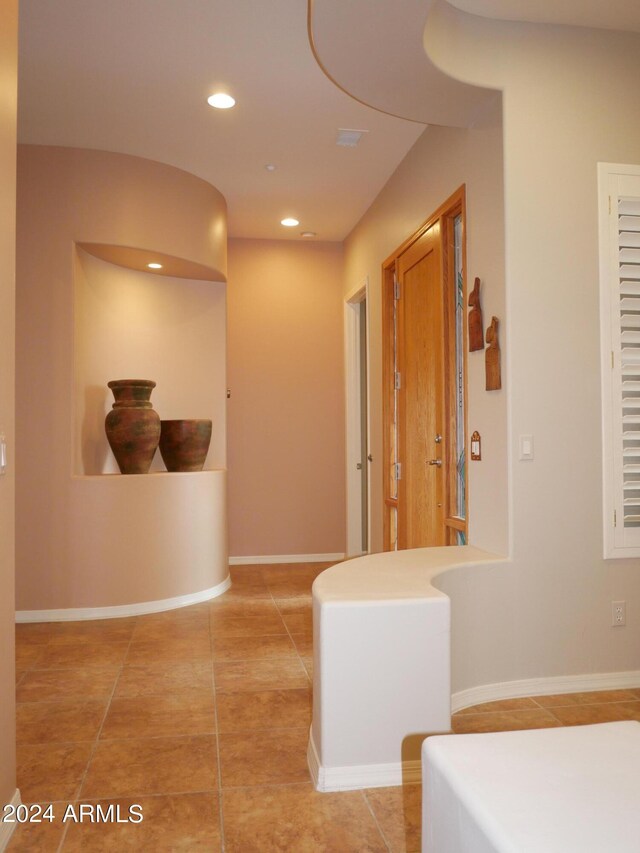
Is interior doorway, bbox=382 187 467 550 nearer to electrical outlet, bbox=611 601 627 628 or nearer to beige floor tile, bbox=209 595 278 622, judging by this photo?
electrical outlet, bbox=611 601 627 628

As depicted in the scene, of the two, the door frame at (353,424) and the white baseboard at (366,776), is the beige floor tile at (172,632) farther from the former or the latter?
the door frame at (353,424)

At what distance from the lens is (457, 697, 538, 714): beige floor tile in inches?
107

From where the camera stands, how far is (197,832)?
75.2 inches

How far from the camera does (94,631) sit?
396 cm

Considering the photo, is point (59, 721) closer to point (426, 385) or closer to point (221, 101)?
point (426, 385)

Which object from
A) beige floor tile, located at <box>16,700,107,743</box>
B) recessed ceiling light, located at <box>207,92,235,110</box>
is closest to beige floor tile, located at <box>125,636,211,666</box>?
beige floor tile, located at <box>16,700,107,743</box>

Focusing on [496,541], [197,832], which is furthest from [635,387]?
[197,832]

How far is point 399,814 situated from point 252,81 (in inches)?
128

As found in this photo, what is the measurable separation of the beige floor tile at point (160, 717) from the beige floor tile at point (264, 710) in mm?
56

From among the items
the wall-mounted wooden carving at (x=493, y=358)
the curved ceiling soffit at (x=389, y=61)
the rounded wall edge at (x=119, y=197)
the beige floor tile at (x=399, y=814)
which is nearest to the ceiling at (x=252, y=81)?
the curved ceiling soffit at (x=389, y=61)

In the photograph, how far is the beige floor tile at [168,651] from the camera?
11.3 ft

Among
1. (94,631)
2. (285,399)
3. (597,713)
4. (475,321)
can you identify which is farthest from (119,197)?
(597,713)

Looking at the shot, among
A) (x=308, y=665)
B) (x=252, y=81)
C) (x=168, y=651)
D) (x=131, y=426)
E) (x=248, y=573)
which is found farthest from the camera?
(x=248, y=573)

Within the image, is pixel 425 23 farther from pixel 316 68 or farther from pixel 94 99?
pixel 94 99
